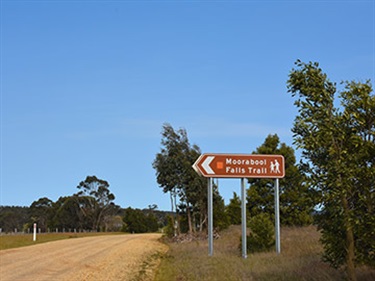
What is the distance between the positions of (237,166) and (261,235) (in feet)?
9.52

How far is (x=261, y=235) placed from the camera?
20.5 metres

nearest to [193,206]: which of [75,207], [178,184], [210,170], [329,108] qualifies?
[178,184]

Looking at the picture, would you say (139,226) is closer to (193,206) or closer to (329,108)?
(193,206)

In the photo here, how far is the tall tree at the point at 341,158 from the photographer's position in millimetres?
8305

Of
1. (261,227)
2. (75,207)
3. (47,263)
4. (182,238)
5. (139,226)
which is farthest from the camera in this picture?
(75,207)

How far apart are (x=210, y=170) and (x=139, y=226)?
227ft

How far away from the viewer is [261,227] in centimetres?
2047

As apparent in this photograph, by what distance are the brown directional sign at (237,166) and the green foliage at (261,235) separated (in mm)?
1808

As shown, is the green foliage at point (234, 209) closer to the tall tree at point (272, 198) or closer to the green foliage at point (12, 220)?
the tall tree at point (272, 198)

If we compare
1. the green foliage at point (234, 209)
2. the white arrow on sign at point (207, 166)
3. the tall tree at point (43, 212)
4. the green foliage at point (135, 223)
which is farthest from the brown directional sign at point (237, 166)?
the tall tree at point (43, 212)

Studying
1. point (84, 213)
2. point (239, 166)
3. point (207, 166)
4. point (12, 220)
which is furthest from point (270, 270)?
point (12, 220)

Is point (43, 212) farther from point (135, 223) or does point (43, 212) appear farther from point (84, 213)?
point (135, 223)

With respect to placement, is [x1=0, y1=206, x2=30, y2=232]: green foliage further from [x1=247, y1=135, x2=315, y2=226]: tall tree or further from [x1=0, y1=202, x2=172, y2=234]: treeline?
[x1=247, y1=135, x2=315, y2=226]: tall tree

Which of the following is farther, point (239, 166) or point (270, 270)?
point (239, 166)
